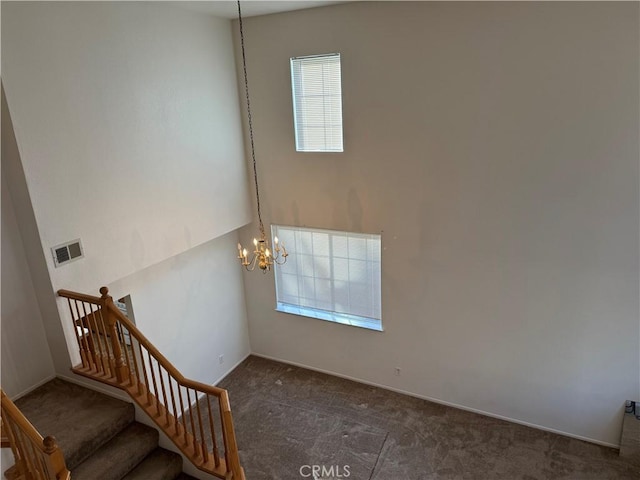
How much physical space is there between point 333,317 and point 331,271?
0.75 meters

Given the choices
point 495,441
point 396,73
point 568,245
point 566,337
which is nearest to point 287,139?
point 396,73

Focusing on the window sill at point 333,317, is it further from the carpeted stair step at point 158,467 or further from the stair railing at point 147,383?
the carpeted stair step at point 158,467

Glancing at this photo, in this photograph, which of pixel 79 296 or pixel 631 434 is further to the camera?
pixel 631 434

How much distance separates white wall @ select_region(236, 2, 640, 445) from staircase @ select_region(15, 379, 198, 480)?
3.33 m

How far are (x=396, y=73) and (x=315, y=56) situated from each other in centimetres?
114

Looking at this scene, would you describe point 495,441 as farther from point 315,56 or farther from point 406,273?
point 315,56

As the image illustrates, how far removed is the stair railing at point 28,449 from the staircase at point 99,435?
74cm

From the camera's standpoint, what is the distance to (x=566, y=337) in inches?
211

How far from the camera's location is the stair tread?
165 inches

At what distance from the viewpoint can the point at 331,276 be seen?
22.2ft

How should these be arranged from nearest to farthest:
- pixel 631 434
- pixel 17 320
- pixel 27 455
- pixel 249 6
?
pixel 27 455, pixel 17 320, pixel 631 434, pixel 249 6

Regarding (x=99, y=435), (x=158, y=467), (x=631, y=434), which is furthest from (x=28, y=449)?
(x=631, y=434)

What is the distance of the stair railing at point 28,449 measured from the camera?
9.78 feet

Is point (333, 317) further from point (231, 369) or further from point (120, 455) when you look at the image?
point (120, 455)
